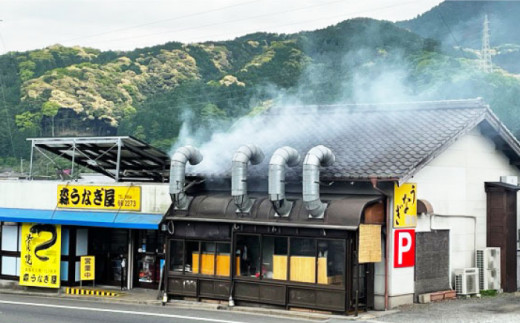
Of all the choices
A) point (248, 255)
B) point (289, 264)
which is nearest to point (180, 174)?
point (248, 255)

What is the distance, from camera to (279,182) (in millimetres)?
19594

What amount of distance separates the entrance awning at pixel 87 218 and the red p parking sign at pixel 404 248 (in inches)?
291

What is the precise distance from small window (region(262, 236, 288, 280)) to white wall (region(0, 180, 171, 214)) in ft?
14.4

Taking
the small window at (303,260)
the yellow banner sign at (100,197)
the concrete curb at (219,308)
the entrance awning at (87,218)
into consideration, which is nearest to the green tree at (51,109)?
the entrance awning at (87,218)

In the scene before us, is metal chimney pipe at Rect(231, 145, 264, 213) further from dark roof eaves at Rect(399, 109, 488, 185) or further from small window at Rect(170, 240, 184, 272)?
dark roof eaves at Rect(399, 109, 488, 185)

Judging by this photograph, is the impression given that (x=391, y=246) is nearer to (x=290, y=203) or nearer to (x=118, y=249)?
(x=290, y=203)

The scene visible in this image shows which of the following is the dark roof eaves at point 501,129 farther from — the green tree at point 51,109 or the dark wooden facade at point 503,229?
the green tree at point 51,109

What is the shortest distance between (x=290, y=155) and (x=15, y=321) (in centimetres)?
828

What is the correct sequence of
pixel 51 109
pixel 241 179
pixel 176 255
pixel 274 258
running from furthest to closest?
pixel 51 109 → pixel 176 255 → pixel 241 179 → pixel 274 258

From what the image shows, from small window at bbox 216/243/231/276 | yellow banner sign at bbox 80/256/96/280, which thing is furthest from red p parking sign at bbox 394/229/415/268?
yellow banner sign at bbox 80/256/96/280

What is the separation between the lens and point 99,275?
1022 inches

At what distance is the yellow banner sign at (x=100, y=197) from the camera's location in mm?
24062

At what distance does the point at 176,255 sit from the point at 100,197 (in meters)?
4.00

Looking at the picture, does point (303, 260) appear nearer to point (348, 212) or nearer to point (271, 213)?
point (271, 213)
